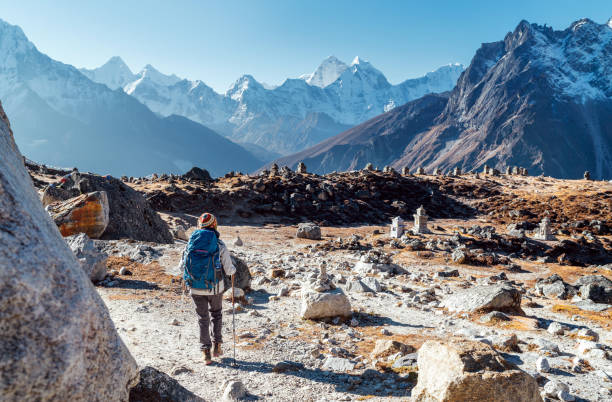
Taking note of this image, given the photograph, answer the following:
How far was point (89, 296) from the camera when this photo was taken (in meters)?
2.59

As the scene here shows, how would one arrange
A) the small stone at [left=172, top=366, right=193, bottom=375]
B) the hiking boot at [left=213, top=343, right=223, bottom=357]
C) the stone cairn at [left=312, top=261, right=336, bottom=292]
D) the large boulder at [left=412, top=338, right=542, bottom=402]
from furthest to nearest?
the stone cairn at [left=312, top=261, right=336, bottom=292], the hiking boot at [left=213, top=343, right=223, bottom=357], the small stone at [left=172, top=366, right=193, bottom=375], the large boulder at [left=412, top=338, right=542, bottom=402]

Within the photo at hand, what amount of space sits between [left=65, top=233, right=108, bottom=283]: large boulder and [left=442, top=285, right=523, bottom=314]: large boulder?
28.2ft

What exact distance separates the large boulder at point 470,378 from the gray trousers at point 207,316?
3043 mm

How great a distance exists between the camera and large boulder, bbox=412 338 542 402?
3.52m

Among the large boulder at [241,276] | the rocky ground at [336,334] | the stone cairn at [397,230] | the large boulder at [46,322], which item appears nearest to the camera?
the large boulder at [46,322]

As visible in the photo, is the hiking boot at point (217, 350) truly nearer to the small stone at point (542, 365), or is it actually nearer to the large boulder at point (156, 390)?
the large boulder at point (156, 390)

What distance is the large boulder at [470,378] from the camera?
11.5 ft

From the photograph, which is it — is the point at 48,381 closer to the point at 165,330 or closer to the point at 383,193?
the point at 165,330

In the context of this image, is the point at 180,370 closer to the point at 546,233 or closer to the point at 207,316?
the point at 207,316

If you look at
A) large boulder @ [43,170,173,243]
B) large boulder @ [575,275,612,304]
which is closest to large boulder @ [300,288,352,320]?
large boulder @ [575,275,612,304]

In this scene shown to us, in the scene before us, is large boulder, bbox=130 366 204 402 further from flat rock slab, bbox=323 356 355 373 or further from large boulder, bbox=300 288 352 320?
large boulder, bbox=300 288 352 320

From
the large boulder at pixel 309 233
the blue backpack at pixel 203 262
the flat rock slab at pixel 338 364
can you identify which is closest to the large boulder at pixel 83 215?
the blue backpack at pixel 203 262

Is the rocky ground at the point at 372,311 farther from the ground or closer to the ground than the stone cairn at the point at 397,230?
closer to the ground

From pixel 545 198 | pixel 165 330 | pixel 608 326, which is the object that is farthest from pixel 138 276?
pixel 545 198
